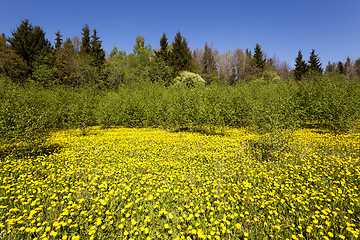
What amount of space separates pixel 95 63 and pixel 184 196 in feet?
136

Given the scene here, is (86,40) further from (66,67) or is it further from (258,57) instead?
(258,57)

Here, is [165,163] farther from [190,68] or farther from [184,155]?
[190,68]

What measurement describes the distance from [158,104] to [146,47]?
4650cm

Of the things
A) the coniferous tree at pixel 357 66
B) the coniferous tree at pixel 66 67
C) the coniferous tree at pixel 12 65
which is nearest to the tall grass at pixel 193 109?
the coniferous tree at pixel 66 67

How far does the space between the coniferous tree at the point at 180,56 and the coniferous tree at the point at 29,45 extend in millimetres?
25924

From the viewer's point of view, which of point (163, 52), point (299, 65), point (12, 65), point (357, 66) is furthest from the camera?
point (357, 66)

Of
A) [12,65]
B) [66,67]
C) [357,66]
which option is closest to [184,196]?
[66,67]

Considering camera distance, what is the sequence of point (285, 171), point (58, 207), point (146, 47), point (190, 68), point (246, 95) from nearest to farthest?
point (58, 207)
point (285, 171)
point (246, 95)
point (190, 68)
point (146, 47)

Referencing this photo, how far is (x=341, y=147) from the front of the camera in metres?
8.10

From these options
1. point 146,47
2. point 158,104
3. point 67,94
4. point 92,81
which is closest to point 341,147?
point 158,104

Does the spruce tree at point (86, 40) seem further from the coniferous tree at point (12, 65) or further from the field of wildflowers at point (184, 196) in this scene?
the field of wildflowers at point (184, 196)

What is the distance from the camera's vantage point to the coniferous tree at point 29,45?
95.5ft

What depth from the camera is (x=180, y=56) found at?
1612 inches

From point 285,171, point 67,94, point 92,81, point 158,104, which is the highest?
point 92,81
